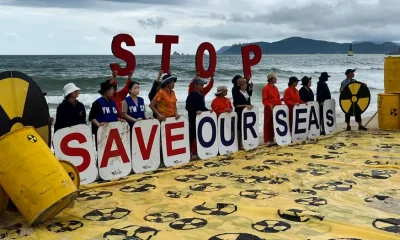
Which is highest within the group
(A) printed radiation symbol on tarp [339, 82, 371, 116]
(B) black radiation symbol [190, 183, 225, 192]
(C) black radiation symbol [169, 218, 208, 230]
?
(A) printed radiation symbol on tarp [339, 82, 371, 116]

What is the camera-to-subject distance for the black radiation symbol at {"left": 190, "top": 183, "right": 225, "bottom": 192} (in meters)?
5.70

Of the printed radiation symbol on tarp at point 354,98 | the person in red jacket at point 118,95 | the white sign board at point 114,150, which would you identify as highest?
the person in red jacket at point 118,95

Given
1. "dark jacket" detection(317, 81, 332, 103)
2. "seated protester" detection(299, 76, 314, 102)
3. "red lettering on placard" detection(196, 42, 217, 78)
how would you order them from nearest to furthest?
"red lettering on placard" detection(196, 42, 217, 78) → "seated protester" detection(299, 76, 314, 102) → "dark jacket" detection(317, 81, 332, 103)

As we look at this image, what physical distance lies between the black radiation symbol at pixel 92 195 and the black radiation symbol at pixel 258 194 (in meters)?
1.63

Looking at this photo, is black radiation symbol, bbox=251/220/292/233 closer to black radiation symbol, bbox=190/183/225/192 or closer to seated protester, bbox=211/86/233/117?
black radiation symbol, bbox=190/183/225/192

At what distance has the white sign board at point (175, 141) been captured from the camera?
7.27m

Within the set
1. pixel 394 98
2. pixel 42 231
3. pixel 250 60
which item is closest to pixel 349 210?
pixel 42 231

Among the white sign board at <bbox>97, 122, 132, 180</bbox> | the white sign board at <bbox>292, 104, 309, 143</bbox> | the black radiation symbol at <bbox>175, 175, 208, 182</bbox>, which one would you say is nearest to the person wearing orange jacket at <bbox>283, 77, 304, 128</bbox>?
the white sign board at <bbox>292, 104, 309, 143</bbox>

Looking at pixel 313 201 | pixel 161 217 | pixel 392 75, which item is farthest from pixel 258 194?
pixel 392 75

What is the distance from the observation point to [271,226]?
4.34m

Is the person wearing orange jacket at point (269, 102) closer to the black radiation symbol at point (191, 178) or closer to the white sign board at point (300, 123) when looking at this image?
the white sign board at point (300, 123)

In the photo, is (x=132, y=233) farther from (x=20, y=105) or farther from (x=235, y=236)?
(x=20, y=105)

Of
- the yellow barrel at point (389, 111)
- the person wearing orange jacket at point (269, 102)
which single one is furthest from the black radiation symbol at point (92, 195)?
the yellow barrel at point (389, 111)

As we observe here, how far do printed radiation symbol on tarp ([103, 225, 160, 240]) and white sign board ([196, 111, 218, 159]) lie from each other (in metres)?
3.52
